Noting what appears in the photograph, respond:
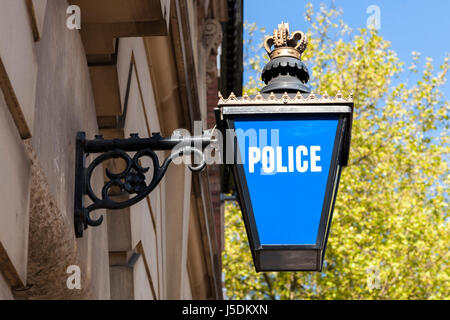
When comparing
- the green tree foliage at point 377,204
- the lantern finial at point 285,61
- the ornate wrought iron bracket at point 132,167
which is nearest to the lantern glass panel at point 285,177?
the lantern finial at point 285,61

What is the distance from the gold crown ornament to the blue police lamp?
1.42ft

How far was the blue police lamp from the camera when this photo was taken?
371 centimetres

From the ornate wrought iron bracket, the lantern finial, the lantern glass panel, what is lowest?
the lantern glass panel

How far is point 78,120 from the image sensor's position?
474cm

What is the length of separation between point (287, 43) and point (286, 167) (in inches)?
29.7

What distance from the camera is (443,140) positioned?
23953 mm

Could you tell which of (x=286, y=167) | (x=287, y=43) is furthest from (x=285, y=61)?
(x=286, y=167)

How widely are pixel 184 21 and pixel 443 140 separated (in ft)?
55.0

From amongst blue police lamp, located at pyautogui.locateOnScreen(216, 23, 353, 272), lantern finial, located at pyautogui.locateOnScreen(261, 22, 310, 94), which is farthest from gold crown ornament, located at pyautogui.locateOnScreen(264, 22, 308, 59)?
blue police lamp, located at pyautogui.locateOnScreen(216, 23, 353, 272)

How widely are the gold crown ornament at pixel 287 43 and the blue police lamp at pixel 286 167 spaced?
1.42ft

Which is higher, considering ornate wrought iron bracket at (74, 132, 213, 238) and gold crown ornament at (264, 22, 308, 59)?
gold crown ornament at (264, 22, 308, 59)

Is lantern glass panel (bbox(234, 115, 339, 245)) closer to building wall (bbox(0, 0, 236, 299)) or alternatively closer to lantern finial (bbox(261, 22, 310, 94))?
lantern finial (bbox(261, 22, 310, 94))
